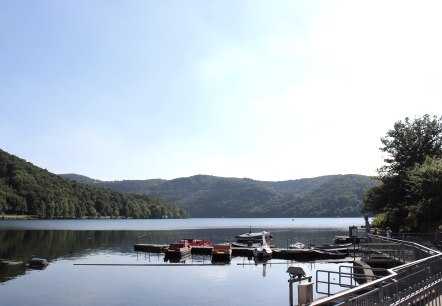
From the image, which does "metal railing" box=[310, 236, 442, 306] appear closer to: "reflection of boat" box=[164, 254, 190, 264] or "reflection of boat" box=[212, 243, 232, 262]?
"reflection of boat" box=[212, 243, 232, 262]

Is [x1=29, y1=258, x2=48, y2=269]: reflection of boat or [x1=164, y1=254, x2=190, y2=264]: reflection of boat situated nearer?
[x1=29, y1=258, x2=48, y2=269]: reflection of boat

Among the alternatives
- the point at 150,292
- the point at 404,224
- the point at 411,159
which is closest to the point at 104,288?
the point at 150,292

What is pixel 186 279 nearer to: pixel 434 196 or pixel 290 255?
pixel 290 255

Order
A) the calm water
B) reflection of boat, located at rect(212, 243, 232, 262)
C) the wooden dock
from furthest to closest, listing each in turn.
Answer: reflection of boat, located at rect(212, 243, 232, 262)
the wooden dock
the calm water

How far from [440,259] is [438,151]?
160ft

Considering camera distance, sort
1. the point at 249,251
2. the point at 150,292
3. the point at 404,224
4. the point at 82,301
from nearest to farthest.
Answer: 1. the point at 82,301
2. the point at 150,292
3. the point at 404,224
4. the point at 249,251

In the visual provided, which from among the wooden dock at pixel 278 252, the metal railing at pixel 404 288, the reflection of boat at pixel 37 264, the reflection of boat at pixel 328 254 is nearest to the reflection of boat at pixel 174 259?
the wooden dock at pixel 278 252

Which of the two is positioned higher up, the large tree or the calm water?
the large tree

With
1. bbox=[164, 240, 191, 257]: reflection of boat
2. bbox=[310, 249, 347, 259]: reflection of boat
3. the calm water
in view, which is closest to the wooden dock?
bbox=[310, 249, 347, 259]: reflection of boat

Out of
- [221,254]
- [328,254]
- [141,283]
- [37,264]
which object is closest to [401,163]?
[328,254]

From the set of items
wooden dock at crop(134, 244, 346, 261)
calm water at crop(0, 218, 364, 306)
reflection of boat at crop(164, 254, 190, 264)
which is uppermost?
wooden dock at crop(134, 244, 346, 261)

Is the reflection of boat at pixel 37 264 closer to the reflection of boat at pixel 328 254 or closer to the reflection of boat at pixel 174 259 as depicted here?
the reflection of boat at pixel 174 259

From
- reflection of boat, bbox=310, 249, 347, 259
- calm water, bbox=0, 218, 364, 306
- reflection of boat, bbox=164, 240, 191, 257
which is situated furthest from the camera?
reflection of boat, bbox=164, 240, 191, 257

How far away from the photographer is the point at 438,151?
58.2m
